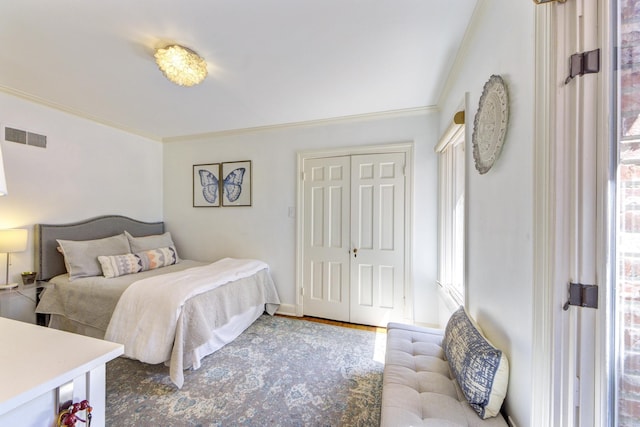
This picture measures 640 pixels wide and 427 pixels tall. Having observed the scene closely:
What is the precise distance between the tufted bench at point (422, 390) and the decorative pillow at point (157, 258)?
275 centimetres

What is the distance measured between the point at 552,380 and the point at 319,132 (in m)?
2.89

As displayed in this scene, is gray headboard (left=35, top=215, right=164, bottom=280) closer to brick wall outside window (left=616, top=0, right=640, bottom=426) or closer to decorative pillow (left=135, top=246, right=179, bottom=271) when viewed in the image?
decorative pillow (left=135, top=246, right=179, bottom=271)

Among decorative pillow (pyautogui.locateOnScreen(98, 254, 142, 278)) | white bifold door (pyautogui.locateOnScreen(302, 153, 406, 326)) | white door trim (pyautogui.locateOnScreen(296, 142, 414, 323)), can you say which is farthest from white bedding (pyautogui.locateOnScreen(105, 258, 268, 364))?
white bifold door (pyautogui.locateOnScreen(302, 153, 406, 326))

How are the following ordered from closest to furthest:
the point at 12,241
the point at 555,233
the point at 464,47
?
the point at 555,233, the point at 464,47, the point at 12,241

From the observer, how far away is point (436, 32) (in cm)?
159

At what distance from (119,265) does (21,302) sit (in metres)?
0.87

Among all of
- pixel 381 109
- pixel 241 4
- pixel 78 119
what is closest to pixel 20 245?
pixel 78 119

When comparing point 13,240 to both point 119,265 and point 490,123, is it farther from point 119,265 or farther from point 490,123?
point 490,123

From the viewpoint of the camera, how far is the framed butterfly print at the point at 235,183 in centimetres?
342

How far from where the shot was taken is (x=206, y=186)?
3.62m

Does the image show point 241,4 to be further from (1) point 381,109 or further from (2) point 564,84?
(1) point 381,109

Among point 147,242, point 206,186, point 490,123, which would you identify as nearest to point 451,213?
point 490,123

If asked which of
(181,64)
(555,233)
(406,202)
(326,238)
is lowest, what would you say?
(326,238)

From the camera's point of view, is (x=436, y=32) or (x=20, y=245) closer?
(x=436, y=32)
